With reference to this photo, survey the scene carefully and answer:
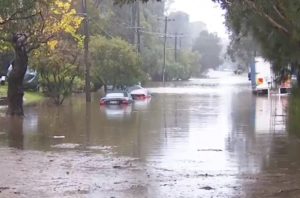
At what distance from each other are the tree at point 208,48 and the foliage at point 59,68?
112 meters

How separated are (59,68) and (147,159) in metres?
25.9

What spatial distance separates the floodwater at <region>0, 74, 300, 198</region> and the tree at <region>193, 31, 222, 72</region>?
424 feet

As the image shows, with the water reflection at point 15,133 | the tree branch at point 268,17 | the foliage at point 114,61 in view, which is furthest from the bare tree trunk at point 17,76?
the foliage at point 114,61

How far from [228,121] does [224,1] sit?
13.8 m

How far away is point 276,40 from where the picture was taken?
13.9 metres

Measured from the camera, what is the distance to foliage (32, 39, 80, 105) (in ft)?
128

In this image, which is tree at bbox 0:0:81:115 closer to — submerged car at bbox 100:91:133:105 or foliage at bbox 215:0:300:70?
foliage at bbox 215:0:300:70

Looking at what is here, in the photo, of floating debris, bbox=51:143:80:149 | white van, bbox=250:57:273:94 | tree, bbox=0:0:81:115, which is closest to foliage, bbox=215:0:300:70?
floating debris, bbox=51:143:80:149

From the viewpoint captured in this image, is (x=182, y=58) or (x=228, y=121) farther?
(x=182, y=58)

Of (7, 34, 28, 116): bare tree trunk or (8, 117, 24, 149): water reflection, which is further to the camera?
(7, 34, 28, 116): bare tree trunk

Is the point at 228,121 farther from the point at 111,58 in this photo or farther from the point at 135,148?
the point at 111,58

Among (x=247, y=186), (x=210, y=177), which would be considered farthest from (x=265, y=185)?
(x=210, y=177)

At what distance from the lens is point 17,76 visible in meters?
28.5

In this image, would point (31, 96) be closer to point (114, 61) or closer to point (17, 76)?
point (114, 61)
